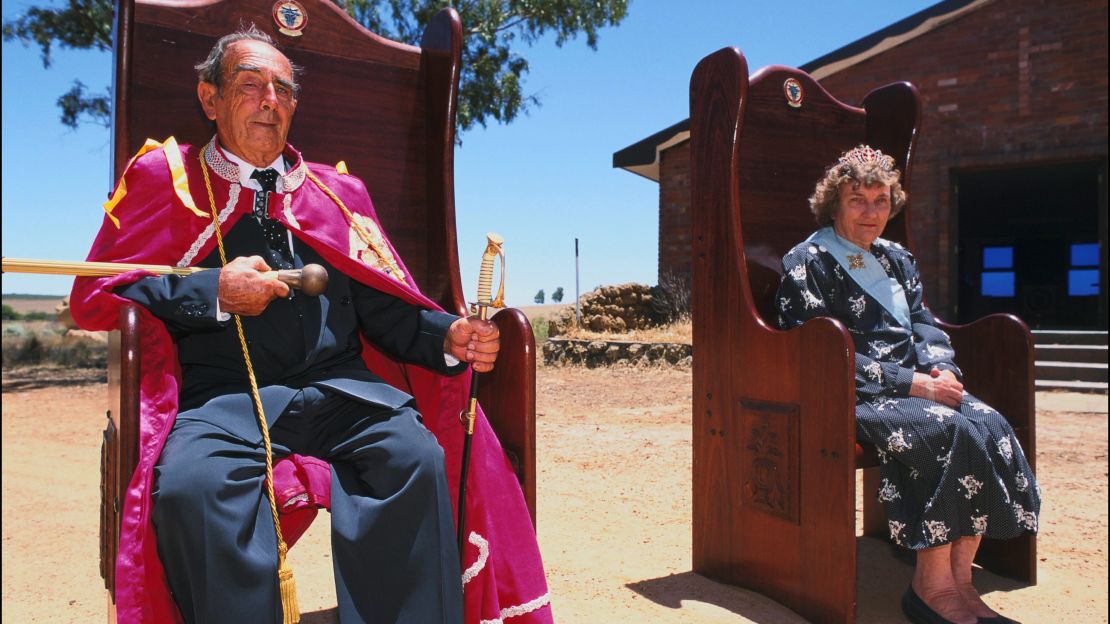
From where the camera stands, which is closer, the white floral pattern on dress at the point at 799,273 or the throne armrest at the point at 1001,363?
the white floral pattern on dress at the point at 799,273

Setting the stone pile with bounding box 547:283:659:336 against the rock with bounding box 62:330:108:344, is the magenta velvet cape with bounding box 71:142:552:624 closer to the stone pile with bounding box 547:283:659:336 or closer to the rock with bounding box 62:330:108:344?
the stone pile with bounding box 547:283:659:336

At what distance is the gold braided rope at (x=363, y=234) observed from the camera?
2.46 metres

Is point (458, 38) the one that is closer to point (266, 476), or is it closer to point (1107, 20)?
point (266, 476)

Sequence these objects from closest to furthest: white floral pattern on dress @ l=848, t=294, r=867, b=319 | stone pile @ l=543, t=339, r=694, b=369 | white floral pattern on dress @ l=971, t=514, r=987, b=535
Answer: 1. white floral pattern on dress @ l=971, t=514, r=987, b=535
2. white floral pattern on dress @ l=848, t=294, r=867, b=319
3. stone pile @ l=543, t=339, r=694, b=369

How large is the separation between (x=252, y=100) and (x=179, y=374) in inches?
30.3

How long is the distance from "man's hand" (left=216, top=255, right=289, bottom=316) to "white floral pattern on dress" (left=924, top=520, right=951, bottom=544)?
213 cm

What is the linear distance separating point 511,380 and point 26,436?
619 cm

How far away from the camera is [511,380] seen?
2.33 meters

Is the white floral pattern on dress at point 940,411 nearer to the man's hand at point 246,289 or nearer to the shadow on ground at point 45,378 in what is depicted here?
the man's hand at point 246,289

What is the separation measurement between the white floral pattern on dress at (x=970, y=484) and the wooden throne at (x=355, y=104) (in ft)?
5.15

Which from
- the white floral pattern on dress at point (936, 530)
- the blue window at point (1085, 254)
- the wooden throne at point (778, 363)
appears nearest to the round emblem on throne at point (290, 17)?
the wooden throne at point (778, 363)

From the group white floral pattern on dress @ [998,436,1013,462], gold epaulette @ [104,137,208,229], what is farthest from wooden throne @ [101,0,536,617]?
white floral pattern on dress @ [998,436,1013,462]

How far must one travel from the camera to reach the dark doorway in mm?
14328

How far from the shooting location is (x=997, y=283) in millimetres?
16547
